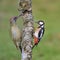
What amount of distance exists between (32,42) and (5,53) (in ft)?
19.6

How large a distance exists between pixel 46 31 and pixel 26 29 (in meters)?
8.84

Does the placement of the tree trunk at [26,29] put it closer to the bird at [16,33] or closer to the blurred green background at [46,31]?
the bird at [16,33]

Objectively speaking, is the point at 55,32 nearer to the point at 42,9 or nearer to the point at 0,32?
the point at 0,32

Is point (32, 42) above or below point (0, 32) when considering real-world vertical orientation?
above

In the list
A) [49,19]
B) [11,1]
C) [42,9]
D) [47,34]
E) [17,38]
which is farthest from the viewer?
[11,1]

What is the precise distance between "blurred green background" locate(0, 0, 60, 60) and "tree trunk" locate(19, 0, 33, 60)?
5.26 m

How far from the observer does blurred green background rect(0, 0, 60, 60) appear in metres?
13.5

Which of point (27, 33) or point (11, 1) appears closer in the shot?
point (27, 33)

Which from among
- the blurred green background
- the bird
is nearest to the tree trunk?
the bird

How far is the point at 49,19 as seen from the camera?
18547 mm

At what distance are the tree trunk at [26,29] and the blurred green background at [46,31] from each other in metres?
5.26

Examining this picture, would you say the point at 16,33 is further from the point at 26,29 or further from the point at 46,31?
the point at 46,31

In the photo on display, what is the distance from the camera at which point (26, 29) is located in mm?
7637

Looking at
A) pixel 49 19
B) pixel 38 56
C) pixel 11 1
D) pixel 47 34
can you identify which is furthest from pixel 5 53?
pixel 11 1
